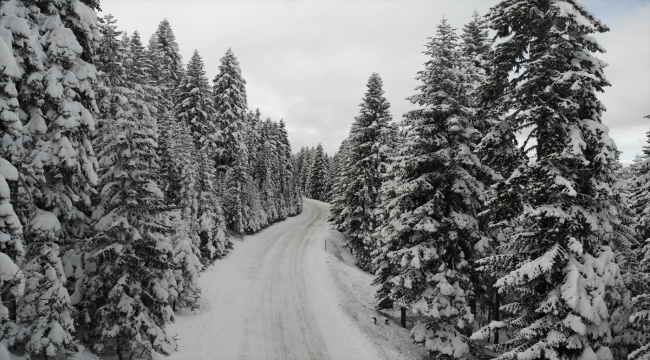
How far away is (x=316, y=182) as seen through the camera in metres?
98.5

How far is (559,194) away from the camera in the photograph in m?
8.81

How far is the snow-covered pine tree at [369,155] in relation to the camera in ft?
101

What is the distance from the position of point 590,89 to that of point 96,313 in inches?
653

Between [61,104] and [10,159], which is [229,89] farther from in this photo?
[10,159]

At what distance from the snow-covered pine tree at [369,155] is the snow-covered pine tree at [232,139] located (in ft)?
40.5

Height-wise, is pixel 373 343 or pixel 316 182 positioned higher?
pixel 316 182

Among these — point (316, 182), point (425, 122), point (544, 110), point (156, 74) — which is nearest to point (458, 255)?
point (425, 122)

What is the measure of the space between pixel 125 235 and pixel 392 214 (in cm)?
1185

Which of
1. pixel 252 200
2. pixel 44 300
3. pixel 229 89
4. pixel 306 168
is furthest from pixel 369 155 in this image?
pixel 306 168

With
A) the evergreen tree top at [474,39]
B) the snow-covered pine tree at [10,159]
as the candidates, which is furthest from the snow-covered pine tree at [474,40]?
the snow-covered pine tree at [10,159]

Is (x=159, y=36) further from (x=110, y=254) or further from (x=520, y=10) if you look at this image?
(x=520, y=10)

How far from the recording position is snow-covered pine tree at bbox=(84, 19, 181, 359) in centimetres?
1202

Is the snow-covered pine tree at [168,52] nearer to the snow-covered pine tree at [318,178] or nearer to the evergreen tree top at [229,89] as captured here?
the evergreen tree top at [229,89]

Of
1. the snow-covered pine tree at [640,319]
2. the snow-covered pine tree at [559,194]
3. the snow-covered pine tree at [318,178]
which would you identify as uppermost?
the snow-covered pine tree at [318,178]
